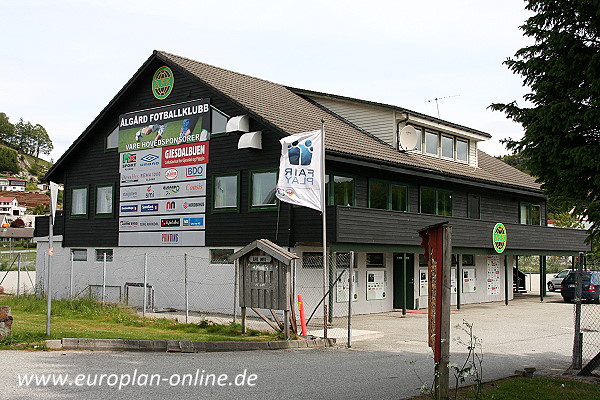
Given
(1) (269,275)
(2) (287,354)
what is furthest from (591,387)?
(1) (269,275)

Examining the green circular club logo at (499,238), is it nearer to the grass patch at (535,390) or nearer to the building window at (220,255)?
the building window at (220,255)

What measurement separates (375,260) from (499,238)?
6.77 meters

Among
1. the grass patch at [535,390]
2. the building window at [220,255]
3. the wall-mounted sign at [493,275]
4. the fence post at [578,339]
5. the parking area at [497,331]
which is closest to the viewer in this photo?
the grass patch at [535,390]

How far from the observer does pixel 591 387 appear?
10.6 m

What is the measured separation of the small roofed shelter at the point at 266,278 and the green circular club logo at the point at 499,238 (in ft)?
47.9

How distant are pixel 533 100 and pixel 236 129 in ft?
42.4

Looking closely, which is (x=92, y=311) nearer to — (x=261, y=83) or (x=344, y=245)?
(x=344, y=245)

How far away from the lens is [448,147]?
31.4 meters

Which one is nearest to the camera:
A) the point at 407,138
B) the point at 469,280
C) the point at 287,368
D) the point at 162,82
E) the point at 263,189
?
the point at 287,368

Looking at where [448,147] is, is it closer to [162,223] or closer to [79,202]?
[162,223]

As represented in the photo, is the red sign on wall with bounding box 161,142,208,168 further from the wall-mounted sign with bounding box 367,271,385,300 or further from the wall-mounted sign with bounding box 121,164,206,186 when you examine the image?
the wall-mounted sign with bounding box 367,271,385,300

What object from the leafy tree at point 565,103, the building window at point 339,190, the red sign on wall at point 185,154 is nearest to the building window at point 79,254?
the red sign on wall at point 185,154

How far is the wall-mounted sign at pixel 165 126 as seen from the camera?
2551 cm

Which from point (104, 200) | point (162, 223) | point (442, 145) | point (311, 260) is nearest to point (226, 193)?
point (162, 223)
